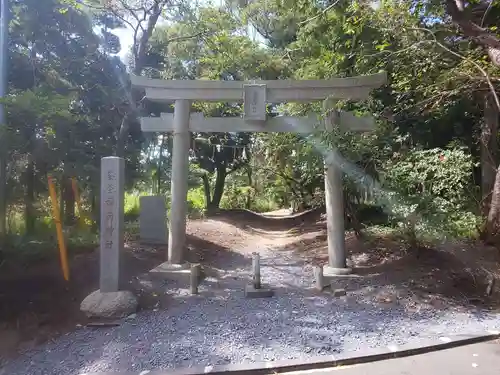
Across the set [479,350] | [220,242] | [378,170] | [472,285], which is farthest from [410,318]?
[220,242]

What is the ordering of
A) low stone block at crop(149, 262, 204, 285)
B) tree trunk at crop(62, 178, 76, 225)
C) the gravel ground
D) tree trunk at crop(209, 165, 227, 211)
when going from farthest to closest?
tree trunk at crop(209, 165, 227, 211) < tree trunk at crop(62, 178, 76, 225) < low stone block at crop(149, 262, 204, 285) < the gravel ground

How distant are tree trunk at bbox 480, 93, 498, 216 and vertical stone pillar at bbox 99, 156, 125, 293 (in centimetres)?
813

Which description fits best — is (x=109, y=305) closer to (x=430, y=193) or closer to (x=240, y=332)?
(x=240, y=332)

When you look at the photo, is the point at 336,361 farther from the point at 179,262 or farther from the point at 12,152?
the point at 12,152

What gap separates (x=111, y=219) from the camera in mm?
6820

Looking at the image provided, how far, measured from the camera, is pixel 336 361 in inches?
186

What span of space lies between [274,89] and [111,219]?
13.7 feet

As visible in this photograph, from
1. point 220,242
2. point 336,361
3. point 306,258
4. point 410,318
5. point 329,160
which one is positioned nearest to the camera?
point 336,361

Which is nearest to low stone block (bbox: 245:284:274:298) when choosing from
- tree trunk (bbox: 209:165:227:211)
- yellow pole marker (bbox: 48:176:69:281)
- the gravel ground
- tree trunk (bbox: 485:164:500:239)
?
the gravel ground

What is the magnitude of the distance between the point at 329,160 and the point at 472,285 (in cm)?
346

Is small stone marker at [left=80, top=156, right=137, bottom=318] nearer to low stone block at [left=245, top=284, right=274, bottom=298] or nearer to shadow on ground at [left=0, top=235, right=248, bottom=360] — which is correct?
shadow on ground at [left=0, top=235, right=248, bottom=360]

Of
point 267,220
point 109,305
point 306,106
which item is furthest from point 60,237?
point 267,220

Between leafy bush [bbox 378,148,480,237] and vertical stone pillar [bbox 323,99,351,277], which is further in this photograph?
vertical stone pillar [bbox 323,99,351,277]

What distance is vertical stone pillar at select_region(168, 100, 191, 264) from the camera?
8469 mm
